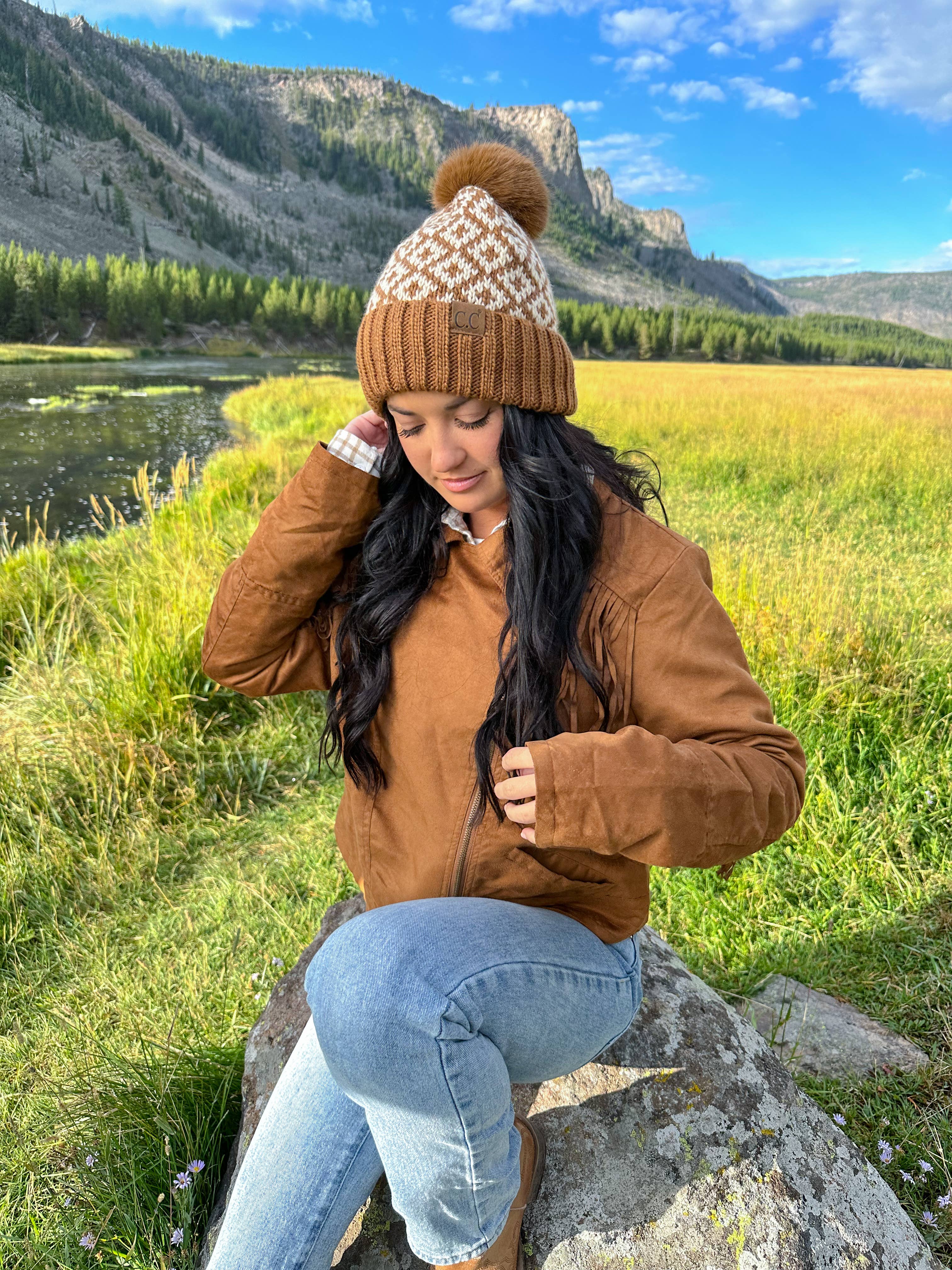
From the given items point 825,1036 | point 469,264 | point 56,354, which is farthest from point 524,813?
point 56,354

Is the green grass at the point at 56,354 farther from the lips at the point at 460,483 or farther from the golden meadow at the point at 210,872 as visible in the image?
→ the lips at the point at 460,483

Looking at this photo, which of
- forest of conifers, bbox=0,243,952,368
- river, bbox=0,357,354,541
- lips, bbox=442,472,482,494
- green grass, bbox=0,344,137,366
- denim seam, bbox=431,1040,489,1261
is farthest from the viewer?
forest of conifers, bbox=0,243,952,368

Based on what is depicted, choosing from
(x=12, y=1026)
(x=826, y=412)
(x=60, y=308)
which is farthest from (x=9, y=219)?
(x=12, y=1026)

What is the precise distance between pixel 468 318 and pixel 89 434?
1853 cm

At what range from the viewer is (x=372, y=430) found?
1.48 m

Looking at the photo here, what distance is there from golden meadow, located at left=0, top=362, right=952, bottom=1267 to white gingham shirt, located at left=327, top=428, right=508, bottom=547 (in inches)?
55.8

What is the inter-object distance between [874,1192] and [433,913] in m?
0.98

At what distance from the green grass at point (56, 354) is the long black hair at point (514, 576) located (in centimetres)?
4122

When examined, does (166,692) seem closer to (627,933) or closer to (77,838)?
(77,838)

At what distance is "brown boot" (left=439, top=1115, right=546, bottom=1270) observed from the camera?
3.89 ft

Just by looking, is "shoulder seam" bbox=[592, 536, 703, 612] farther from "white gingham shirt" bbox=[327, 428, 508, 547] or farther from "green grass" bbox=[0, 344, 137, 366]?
"green grass" bbox=[0, 344, 137, 366]

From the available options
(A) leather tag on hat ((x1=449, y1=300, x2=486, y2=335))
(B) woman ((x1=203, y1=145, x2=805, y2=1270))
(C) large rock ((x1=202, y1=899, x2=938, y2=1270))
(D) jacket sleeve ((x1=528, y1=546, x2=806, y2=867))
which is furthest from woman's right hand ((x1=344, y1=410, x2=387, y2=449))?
(C) large rock ((x1=202, y1=899, x2=938, y2=1270))

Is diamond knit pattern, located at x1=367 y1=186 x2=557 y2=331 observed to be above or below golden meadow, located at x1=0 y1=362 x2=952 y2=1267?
above

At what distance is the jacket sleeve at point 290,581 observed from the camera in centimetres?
147
